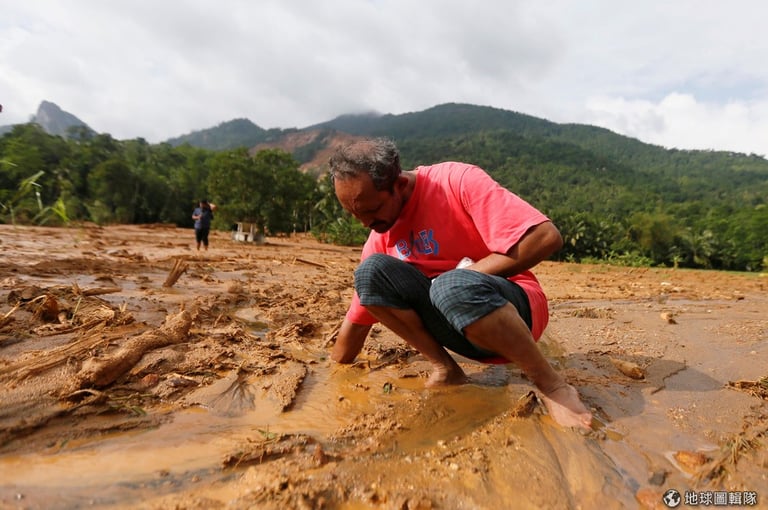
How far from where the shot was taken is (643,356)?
223 centimetres

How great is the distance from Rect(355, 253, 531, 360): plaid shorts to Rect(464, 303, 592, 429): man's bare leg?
4cm

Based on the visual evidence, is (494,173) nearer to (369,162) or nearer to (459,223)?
(459,223)

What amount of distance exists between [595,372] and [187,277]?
3.88m

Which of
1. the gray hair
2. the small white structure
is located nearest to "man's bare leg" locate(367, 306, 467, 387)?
the gray hair

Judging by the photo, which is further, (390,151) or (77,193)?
(77,193)

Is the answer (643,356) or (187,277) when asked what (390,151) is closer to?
(643,356)

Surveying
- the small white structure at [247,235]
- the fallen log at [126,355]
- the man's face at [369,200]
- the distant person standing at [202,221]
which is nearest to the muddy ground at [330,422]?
the fallen log at [126,355]

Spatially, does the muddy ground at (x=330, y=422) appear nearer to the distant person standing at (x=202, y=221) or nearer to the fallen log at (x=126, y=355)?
Answer: the fallen log at (x=126, y=355)

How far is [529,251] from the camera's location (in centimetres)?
142

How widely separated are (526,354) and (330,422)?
69 centimetres

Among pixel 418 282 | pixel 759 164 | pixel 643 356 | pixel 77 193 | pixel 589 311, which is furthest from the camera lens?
pixel 759 164

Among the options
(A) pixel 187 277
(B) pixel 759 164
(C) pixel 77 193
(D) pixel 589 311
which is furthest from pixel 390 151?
(B) pixel 759 164

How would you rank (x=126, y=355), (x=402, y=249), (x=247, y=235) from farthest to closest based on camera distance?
(x=247, y=235)
(x=402, y=249)
(x=126, y=355)

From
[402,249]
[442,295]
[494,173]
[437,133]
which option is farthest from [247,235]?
[437,133]
